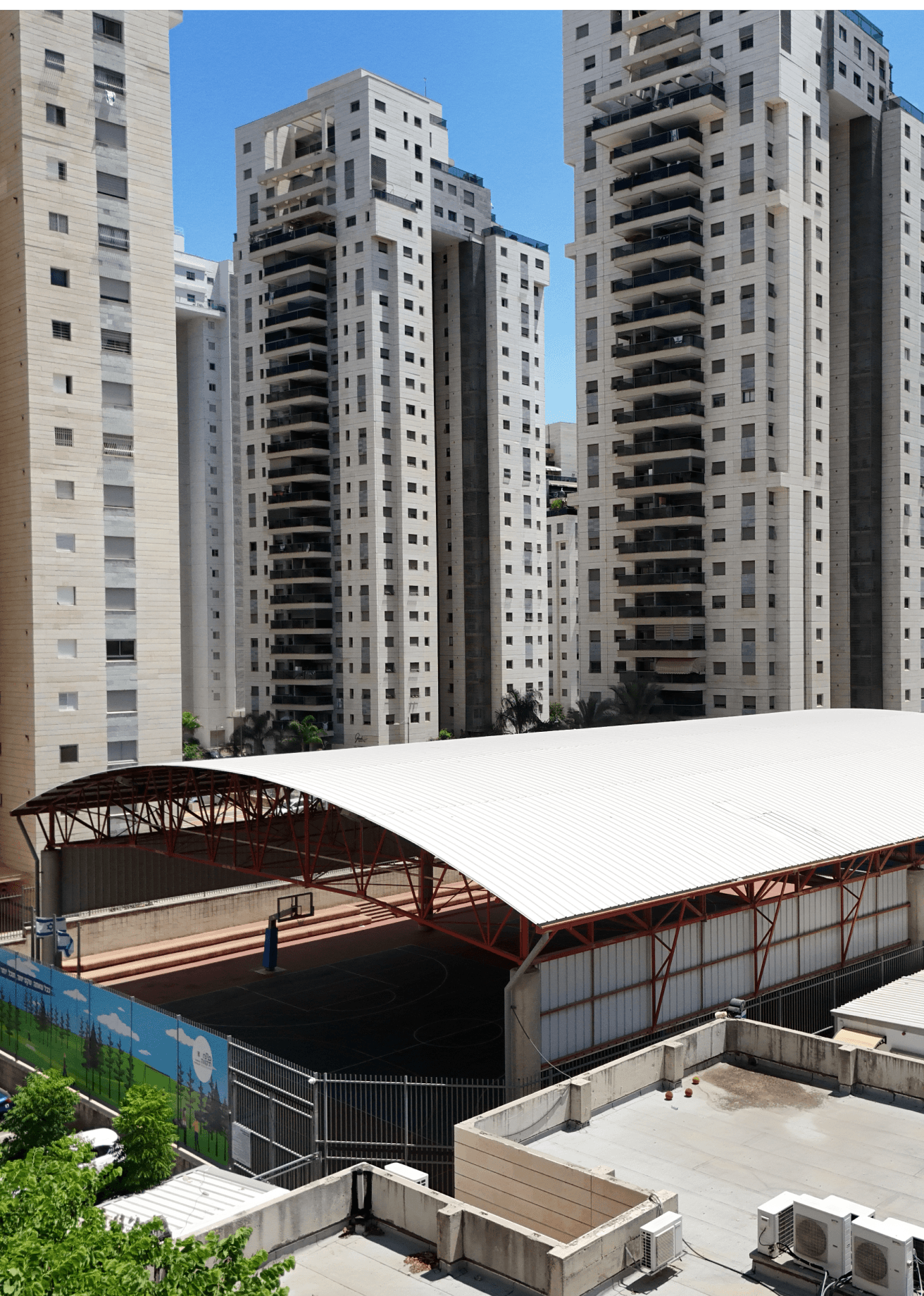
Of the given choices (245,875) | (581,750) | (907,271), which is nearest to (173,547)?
(245,875)

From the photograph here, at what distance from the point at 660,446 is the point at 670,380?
4.99 metres

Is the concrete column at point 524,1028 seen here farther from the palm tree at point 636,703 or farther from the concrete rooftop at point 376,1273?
the palm tree at point 636,703

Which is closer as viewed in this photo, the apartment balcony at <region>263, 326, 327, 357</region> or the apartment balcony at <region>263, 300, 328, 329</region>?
the apartment balcony at <region>263, 300, 328, 329</region>

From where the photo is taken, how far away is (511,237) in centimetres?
11506

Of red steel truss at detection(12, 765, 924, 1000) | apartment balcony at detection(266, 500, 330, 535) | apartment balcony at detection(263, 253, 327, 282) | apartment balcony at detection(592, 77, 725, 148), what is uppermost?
apartment balcony at detection(592, 77, 725, 148)

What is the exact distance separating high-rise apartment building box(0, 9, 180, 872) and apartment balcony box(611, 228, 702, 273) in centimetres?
3917

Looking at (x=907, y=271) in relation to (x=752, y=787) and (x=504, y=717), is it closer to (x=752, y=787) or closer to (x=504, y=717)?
(x=504, y=717)

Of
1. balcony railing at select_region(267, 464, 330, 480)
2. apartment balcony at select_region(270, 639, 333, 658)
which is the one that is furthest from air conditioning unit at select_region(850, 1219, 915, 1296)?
balcony railing at select_region(267, 464, 330, 480)

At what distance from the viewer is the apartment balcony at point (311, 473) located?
104 meters

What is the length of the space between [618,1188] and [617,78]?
3508 inches

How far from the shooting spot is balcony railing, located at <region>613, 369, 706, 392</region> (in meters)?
84.4

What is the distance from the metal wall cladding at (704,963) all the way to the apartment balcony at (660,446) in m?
49.7

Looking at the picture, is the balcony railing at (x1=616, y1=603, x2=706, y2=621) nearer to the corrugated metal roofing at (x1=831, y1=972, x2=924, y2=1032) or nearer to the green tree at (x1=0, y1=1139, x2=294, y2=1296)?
the corrugated metal roofing at (x1=831, y1=972, x2=924, y2=1032)

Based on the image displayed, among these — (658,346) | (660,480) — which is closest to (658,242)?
(658,346)
